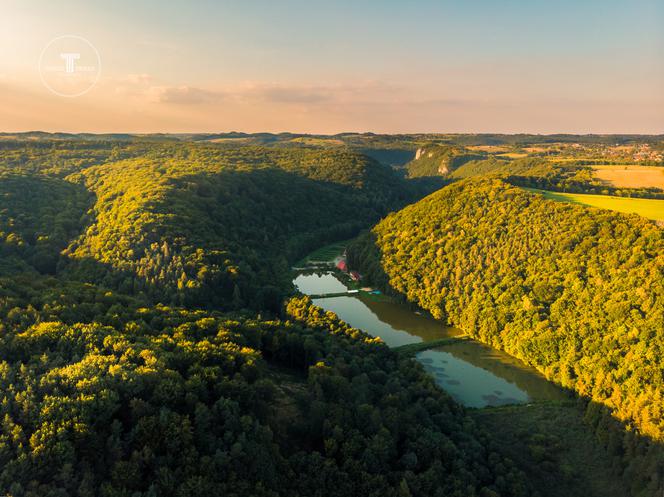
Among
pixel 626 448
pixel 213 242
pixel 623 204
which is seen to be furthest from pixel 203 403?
pixel 623 204

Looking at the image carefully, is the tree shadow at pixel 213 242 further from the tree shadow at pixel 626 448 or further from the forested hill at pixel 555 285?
the tree shadow at pixel 626 448

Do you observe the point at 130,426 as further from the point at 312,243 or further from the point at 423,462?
the point at 312,243

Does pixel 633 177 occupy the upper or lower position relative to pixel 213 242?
upper

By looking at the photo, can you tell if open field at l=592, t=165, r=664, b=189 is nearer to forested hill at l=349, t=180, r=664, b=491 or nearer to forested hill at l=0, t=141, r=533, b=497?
forested hill at l=349, t=180, r=664, b=491

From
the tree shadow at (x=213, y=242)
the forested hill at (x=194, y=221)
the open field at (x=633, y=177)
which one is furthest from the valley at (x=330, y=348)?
the open field at (x=633, y=177)

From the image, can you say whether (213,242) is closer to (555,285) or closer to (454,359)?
(454,359)
